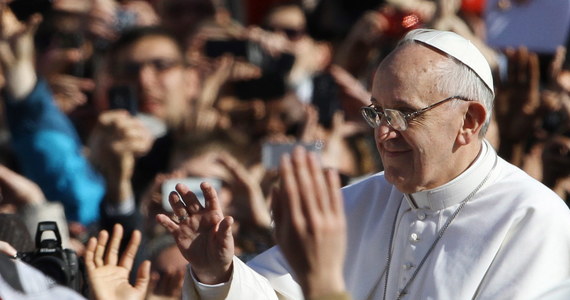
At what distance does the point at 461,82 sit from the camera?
4391mm

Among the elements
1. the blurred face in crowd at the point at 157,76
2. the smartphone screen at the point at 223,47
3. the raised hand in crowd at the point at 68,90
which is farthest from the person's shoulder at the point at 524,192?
the raised hand in crowd at the point at 68,90

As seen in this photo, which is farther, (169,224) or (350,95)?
(350,95)

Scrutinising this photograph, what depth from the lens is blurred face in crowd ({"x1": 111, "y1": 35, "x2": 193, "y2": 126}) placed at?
25.9 feet

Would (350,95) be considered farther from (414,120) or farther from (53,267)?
(53,267)

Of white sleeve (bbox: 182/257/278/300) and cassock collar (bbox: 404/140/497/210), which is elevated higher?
cassock collar (bbox: 404/140/497/210)

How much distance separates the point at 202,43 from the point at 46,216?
313cm

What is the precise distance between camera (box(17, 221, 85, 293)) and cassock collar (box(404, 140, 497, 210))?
124 centimetres

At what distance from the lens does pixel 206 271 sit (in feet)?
13.7

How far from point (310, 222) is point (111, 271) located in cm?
186

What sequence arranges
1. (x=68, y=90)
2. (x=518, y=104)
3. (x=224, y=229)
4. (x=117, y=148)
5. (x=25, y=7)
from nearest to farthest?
(x=224, y=229) < (x=117, y=148) < (x=518, y=104) < (x=25, y=7) < (x=68, y=90)

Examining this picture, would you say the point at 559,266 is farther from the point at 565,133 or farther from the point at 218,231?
the point at 565,133

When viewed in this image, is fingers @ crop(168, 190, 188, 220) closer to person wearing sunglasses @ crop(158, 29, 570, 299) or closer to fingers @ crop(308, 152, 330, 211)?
person wearing sunglasses @ crop(158, 29, 570, 299)

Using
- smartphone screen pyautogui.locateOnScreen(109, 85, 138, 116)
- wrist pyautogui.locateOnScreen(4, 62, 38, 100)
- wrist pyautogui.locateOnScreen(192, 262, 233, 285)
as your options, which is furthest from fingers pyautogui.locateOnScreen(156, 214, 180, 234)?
wrist pyautogui.locateOnScreen(4, 62, 38, 100)

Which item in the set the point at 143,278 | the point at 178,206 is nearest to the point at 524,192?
the point at 178,206
